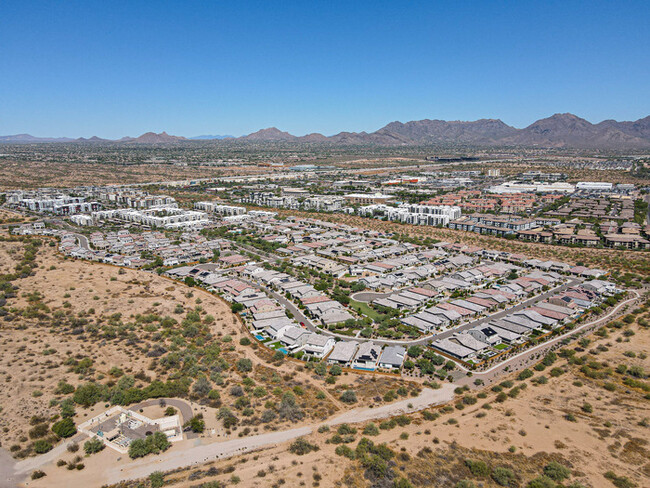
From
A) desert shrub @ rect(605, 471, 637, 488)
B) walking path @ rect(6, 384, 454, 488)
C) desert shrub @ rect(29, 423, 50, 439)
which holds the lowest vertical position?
desert shrub @ rect(605, 471, 637, 488)

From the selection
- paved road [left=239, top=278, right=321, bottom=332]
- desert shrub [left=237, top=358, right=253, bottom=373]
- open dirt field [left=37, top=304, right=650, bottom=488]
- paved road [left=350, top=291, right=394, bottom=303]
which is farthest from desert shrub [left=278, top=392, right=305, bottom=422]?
paved road [left=350, top=291, right=394, bottom=303]

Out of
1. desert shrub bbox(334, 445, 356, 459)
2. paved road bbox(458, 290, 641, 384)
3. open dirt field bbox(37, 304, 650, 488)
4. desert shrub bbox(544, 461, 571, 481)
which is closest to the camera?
open dirt field bbox(37, 304, 650, 488)

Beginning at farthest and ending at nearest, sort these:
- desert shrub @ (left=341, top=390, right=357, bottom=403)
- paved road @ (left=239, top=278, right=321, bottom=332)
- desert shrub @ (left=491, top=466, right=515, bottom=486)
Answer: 1. paved road @ (left=239, top=278, right=321, bottom=332)
2. desert shrub @ (left=341, top=390, right=357, bottom=403)
3. desert shrub @ (left=491, top=466, right=515, bottom=486)

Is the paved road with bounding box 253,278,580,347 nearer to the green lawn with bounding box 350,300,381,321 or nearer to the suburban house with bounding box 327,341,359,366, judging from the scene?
the suburban house with bounding box 327,341,359,366

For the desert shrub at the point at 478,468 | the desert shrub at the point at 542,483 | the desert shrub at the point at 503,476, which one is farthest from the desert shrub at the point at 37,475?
the desert shrub at the point at 542,483

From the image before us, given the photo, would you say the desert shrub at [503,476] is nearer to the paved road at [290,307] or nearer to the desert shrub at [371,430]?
the desert shrub at [371,430]

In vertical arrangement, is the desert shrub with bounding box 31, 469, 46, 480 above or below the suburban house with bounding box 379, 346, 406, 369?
below

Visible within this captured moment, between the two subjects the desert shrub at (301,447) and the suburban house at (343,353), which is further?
the suburban house at (343,353)

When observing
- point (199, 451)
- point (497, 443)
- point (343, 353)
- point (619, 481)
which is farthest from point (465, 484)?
point (343, 353)

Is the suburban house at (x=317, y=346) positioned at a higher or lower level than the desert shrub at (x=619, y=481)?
higher
